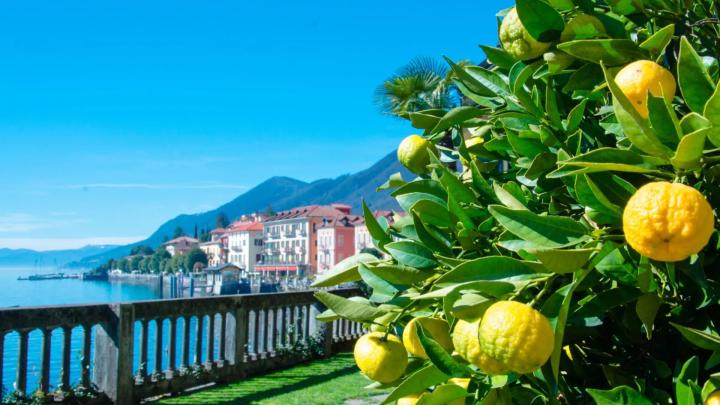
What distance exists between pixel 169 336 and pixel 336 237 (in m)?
107

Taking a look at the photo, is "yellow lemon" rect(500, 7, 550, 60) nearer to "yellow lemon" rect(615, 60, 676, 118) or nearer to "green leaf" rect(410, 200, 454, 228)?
"yellow lemon" rect(615, 60, 676, 118)

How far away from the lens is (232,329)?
848 centimetres

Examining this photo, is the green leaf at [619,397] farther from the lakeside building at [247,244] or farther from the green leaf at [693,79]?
the lakeside building at [247,244]

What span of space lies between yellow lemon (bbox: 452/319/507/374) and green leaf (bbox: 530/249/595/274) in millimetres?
152

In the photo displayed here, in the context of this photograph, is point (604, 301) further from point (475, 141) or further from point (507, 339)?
point (475, 141)

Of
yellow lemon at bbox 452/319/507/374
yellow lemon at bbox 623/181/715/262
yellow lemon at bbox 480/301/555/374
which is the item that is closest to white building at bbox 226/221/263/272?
yellow lemon at bbox 452/319/507/374

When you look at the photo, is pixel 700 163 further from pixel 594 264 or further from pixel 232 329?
pixel 232 329

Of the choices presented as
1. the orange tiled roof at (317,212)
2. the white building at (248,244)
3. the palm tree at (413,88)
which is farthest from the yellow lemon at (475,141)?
the white building at (248,244)

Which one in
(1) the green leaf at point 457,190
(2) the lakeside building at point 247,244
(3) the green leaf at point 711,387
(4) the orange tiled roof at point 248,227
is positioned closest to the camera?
(3) the green leaf at point 711,387

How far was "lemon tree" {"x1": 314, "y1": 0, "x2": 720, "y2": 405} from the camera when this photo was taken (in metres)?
0.78

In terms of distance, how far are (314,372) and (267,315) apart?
44.0 inches

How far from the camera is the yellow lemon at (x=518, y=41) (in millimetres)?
1060

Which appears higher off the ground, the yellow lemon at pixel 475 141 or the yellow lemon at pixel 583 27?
the yellow lemon at pixel 583 27

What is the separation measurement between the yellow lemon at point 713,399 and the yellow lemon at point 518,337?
0.22 m
